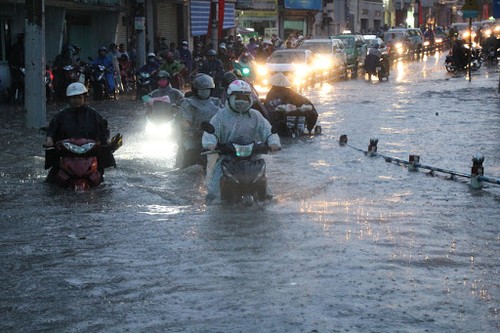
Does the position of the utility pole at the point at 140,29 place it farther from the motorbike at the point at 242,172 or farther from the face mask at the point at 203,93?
the motorbike at the point at 242,172

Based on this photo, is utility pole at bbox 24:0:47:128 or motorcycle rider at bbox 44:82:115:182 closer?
motorcycle rider at bbox 44:82:115:182

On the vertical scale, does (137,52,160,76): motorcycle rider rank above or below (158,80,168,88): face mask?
above

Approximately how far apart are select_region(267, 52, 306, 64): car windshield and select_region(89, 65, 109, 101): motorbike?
8354 mm

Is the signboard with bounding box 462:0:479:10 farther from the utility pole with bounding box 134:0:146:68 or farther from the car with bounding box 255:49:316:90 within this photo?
the utility pole with bounding box 134:0:146:68

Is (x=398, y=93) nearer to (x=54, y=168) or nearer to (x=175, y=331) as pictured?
(x=54, y=168)

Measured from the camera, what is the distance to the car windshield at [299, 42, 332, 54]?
39.8 metres

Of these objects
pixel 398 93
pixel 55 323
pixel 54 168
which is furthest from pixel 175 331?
pixel 398 93

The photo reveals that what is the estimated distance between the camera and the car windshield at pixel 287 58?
3481 centimetres

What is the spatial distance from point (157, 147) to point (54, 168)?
4.68 meters

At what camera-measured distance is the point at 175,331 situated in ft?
20.5

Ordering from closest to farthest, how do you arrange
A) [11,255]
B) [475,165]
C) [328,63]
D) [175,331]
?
[175,331]
[11,255]
[475,165]
[328,63]

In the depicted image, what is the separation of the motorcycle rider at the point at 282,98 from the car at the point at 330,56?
60.1 ft

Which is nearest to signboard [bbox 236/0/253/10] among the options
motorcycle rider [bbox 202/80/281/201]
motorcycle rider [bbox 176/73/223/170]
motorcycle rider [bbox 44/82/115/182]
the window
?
the window

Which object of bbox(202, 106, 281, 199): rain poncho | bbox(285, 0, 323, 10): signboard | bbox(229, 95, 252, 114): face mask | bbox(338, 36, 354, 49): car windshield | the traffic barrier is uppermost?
bbox(285, 0, 323, 10): signboard
